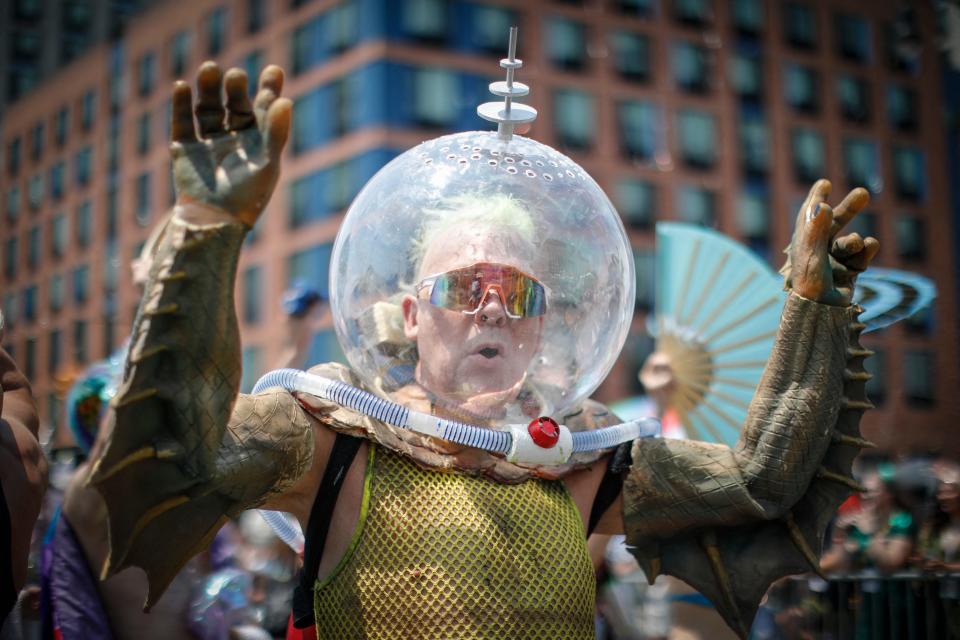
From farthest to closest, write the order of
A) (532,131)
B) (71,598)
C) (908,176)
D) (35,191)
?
(908,176), (35,191), (532,131), (71,598)

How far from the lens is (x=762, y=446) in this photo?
2814 millimetres

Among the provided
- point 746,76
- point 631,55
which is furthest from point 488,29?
point 746,76

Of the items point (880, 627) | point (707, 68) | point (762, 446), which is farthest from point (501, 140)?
point (707, 68)

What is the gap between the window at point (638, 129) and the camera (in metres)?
28.1

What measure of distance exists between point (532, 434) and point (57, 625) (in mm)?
1603

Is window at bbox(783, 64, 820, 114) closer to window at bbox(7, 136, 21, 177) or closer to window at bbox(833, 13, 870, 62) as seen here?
window at bbox(833, 13, 870, 62)

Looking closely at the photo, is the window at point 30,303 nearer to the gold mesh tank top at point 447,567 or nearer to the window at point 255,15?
the window at point 255,15

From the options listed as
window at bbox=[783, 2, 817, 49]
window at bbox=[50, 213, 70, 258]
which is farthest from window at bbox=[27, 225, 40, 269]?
window at bbox=[783, 2, 817, 49]

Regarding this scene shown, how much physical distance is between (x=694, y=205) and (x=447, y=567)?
26822mm

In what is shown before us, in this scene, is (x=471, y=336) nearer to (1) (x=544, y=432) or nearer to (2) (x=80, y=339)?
(1) (x=544, y=432)

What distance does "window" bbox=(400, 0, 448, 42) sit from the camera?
25000 millimetres

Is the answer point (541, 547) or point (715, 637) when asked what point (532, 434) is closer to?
point (541, 547)

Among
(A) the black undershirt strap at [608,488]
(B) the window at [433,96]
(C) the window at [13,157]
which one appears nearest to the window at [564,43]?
(B) the window at [433,96]

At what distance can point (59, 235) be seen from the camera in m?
25.8
